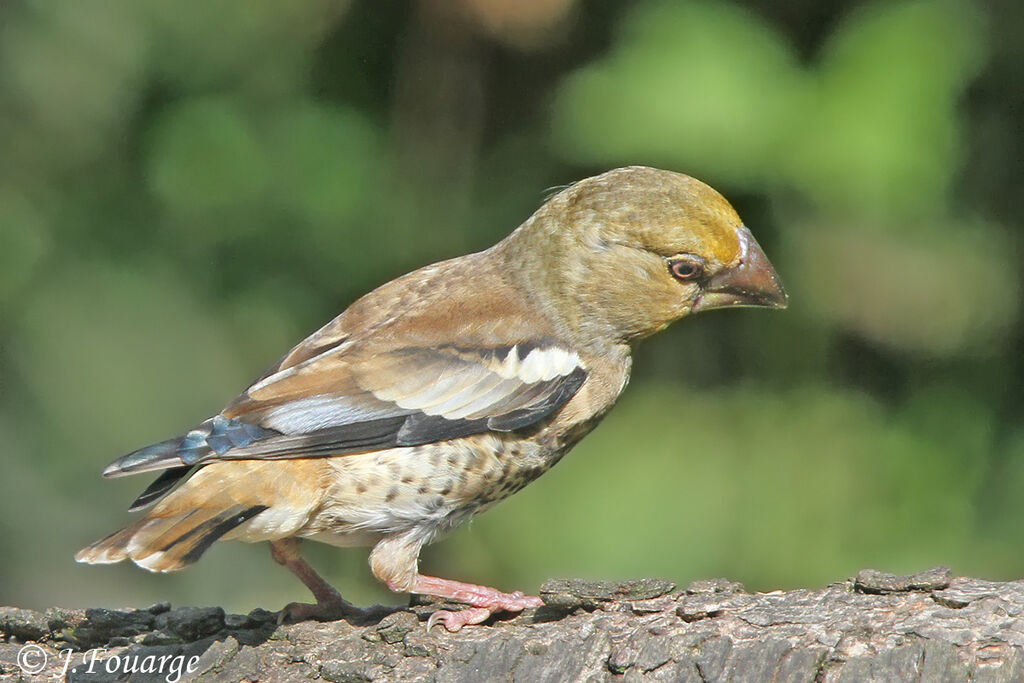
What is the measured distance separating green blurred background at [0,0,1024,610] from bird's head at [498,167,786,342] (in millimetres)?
584

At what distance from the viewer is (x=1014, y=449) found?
17.7 ft

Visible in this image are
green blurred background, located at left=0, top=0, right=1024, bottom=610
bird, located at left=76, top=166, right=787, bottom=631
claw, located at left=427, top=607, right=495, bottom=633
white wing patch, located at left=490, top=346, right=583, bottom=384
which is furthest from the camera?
green blurred background, located at left=0, top=0, right=1024, bottom=610

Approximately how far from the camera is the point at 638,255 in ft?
14.8

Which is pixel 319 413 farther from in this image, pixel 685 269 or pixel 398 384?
pixel 685 269

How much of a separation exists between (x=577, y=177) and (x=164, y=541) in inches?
102

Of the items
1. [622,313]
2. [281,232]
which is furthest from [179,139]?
[622,313]

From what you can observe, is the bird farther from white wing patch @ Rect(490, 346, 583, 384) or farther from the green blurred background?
the green blurred background

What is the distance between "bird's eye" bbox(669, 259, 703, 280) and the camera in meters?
4.42

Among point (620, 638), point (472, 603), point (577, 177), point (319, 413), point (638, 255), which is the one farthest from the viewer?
point (577, 177)

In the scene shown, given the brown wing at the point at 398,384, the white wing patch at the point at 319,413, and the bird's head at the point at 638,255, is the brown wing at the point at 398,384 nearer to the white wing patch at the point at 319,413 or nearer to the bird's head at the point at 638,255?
the white wing patch at the point at 319,413

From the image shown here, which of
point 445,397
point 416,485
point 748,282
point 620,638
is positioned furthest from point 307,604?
point 748,282

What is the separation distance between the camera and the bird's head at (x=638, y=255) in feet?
Result: 14.4

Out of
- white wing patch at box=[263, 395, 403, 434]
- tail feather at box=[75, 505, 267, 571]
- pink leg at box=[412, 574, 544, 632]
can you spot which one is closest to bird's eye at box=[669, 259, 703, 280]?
white wing patch at box=[263, 395, 403, 434]

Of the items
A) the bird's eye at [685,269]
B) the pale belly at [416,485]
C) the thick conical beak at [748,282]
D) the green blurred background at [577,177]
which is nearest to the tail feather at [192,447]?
the pale belly at [416,485]
